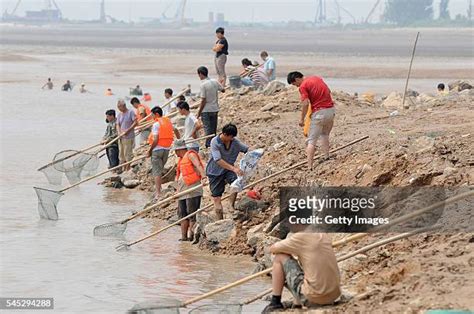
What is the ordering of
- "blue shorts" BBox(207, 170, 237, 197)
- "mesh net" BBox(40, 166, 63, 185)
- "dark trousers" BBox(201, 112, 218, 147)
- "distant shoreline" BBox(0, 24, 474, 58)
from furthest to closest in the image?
"distant shoreline" BBox(0, 24, 474, 58) → "mesh net" BBox(40, 166, 63, 185) → "dark trousers" BBox(201, 112, 218, 147) → "blue shorts" BBox(207, 170, 237, 197)

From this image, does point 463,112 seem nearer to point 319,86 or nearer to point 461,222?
point 319,86

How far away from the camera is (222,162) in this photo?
44.3ft

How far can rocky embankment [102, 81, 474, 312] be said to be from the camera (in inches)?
373

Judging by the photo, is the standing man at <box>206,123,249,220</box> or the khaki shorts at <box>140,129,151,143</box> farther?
the khaki shorts at <box>140,129,151,143</box>

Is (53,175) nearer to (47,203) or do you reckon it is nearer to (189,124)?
(47,203)

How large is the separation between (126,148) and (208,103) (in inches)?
103

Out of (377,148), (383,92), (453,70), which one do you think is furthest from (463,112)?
(453,70)

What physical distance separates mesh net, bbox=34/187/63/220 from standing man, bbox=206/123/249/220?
133 inches

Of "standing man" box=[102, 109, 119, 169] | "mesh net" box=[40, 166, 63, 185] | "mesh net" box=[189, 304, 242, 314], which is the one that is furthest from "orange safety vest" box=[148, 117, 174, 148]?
"mesh net" box=[189, 304, 242, 314]

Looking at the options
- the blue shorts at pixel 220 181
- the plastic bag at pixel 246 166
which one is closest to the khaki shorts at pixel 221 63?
the blue shorts at pixel 220 181

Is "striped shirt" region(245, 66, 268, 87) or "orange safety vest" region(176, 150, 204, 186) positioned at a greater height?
"striped shirt" region(245, 66, 268, 87)

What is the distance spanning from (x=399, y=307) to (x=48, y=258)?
611 centimetres

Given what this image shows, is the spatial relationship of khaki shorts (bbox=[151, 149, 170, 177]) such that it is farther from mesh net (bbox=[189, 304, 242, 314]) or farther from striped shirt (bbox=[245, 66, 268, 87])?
striped shirt (bbox=[245, 66, 268, 87])

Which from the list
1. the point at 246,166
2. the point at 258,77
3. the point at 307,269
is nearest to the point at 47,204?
the point at 246,166
